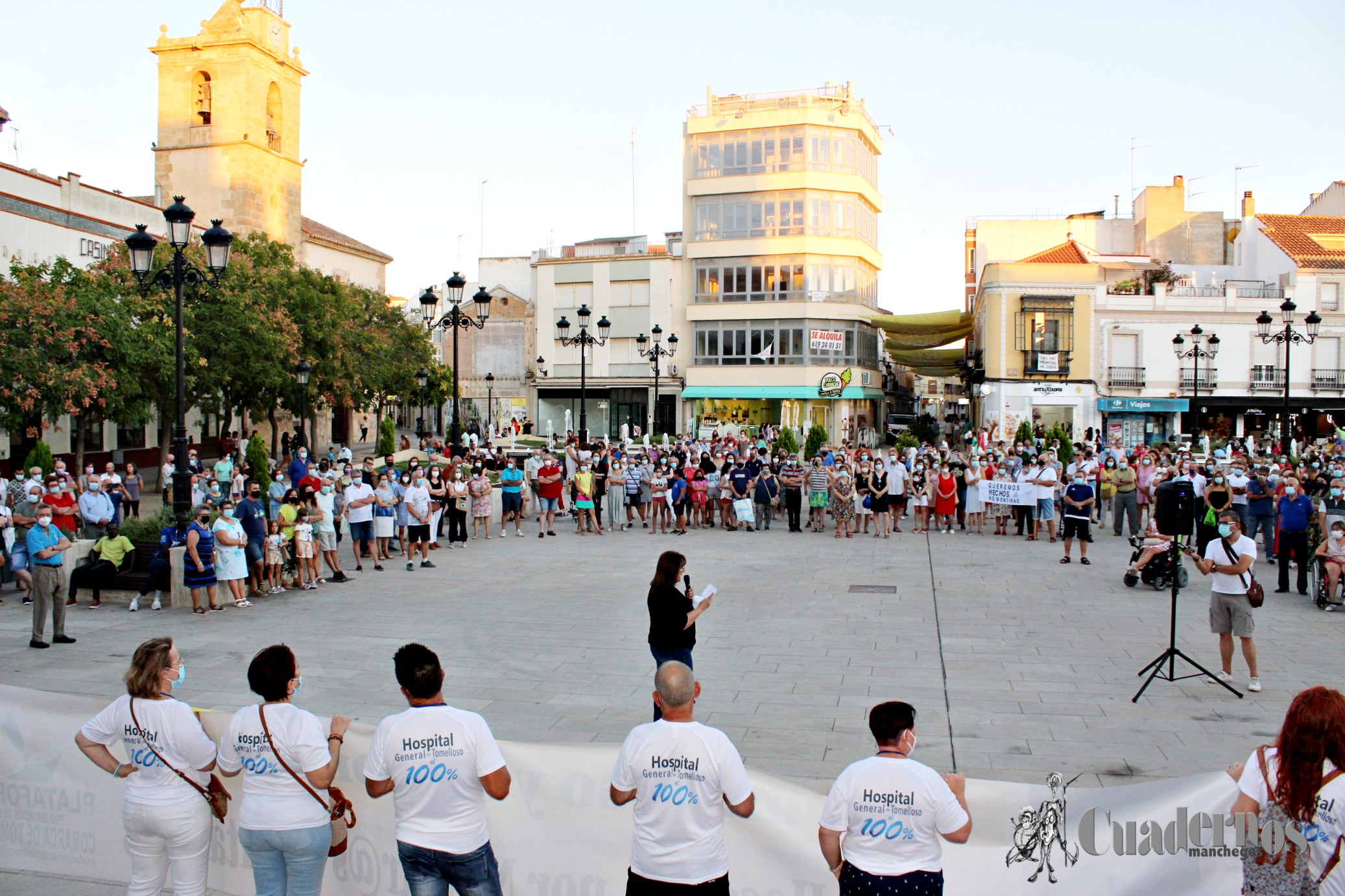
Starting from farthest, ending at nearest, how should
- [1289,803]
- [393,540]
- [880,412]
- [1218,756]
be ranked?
[880,412] → [393,540] → [1218,756] → [1289,803]

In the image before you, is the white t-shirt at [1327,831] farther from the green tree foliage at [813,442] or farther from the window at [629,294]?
the window at [629,294]

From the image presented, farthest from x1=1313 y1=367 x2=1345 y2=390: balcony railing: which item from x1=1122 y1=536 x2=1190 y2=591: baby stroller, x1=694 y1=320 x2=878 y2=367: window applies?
x1=1122 y1=536 x2=1190 y2=591: baby stroller

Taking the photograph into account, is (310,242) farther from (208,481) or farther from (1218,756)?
(1218,756)

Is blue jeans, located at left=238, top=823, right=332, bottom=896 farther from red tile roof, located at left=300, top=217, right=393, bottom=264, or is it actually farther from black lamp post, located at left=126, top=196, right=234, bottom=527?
red tile roof, located at left=300, top=217, right=393, bottom=264

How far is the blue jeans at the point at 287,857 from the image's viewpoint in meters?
4.14

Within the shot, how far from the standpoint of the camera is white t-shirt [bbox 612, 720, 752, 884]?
385cm

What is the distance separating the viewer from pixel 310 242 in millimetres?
53531

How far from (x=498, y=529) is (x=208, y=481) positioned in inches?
238

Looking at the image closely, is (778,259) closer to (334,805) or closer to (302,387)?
(302,387)

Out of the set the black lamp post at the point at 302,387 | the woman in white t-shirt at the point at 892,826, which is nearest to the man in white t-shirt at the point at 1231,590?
the woman in white t-shirt at the point at 892,826

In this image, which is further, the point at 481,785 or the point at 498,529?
the point at 498,529

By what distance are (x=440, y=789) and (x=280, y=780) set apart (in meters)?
0.72

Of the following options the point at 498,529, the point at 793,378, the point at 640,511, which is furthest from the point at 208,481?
the point at 793,378

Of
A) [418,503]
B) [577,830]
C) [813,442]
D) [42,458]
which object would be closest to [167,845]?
[577,830]
